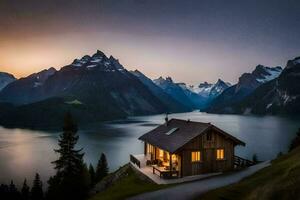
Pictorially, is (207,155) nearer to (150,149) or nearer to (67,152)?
(150,149)

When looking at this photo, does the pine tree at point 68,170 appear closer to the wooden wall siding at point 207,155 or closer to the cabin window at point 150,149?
the cabin window at point 150,149

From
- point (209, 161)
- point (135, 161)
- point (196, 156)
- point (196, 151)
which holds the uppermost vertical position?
point (196, 151)

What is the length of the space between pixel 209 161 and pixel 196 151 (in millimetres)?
2279

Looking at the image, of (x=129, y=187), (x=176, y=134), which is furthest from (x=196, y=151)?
(x=129, y=187)

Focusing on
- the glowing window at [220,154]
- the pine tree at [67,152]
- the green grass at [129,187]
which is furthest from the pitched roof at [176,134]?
the pine tree at [67,152]

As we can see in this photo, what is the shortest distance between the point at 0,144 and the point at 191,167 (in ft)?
503

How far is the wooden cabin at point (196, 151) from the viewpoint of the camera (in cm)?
3956

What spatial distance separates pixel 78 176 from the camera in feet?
159

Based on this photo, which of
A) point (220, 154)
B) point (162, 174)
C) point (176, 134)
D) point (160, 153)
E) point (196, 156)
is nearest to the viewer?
point (162, 174)

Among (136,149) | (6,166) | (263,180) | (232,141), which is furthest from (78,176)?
(136,149)

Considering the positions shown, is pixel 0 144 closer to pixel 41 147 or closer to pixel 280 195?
pixel 41 147

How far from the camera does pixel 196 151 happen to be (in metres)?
40.2

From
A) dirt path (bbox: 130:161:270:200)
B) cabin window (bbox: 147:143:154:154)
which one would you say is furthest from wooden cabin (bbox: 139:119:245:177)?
dirt path (bbox: 130:161:270:200)

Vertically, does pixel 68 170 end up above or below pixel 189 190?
below
